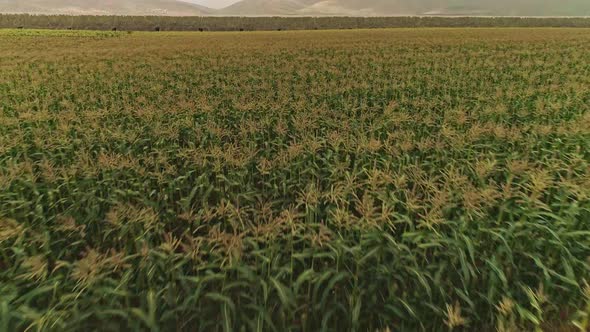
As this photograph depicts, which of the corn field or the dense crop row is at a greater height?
the dense crop row

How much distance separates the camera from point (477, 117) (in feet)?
24.1

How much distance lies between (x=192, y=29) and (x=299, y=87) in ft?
309

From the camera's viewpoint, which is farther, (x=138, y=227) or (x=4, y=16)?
(x=4, y=16)

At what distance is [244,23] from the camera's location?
9656 cm

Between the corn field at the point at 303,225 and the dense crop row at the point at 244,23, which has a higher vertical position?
the dense crop row at the point at 244,23

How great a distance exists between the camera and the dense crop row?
287 ft

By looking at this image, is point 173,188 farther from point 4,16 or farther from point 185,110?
point 4,16

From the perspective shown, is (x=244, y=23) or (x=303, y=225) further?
(x=244, y=23)

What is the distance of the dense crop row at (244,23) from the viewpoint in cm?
8744

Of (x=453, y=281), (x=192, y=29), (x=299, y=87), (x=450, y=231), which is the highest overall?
(x=192, y=29)

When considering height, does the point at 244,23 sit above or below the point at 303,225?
above

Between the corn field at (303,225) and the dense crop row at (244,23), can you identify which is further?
the dense crop row at (244,23)

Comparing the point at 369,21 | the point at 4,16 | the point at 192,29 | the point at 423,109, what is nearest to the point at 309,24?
the point at 369,21

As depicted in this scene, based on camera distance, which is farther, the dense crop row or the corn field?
the dense crop row
